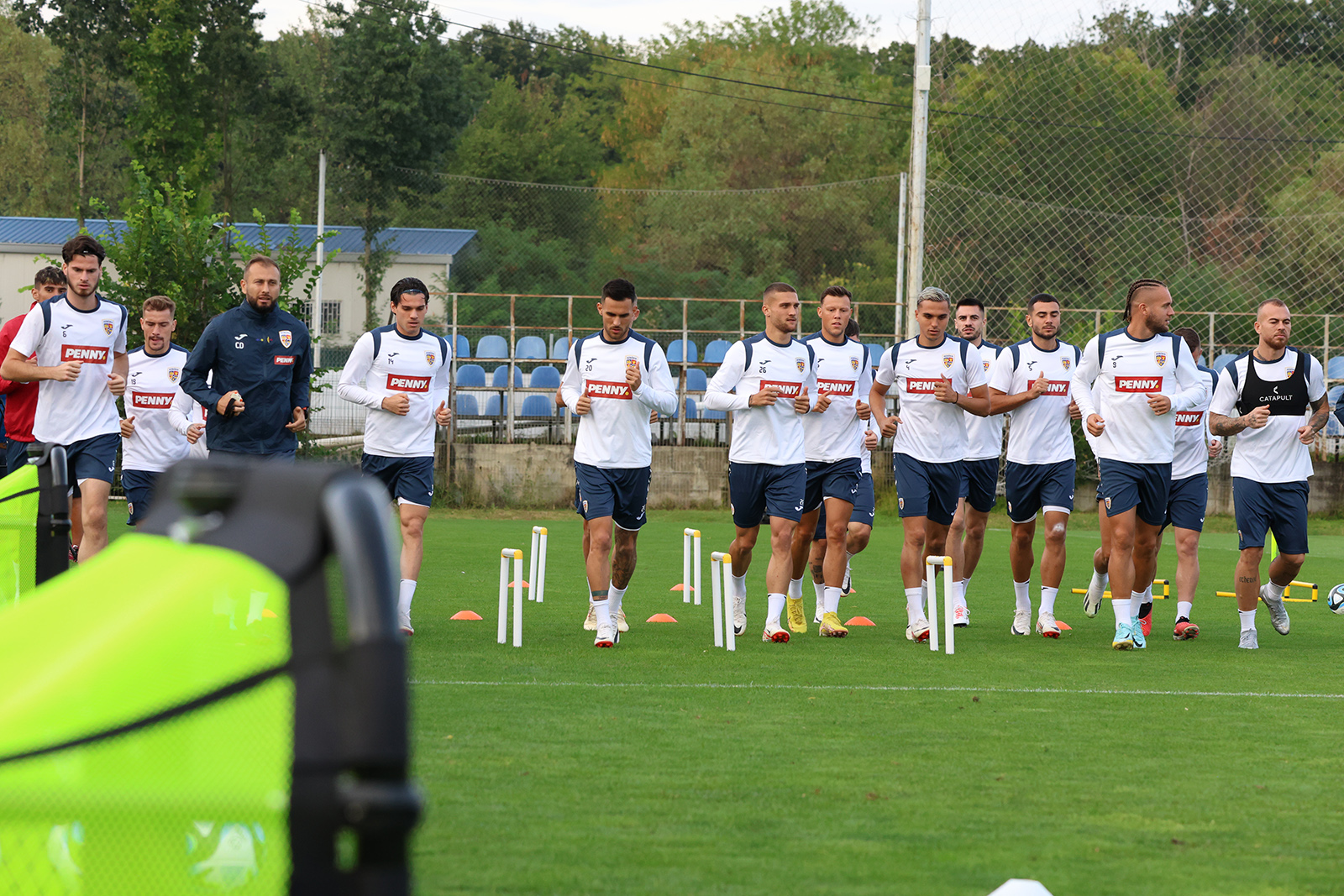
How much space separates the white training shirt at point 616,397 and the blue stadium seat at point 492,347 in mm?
21177

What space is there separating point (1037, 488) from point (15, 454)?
24.0 ft

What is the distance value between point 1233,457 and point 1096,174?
1575cm

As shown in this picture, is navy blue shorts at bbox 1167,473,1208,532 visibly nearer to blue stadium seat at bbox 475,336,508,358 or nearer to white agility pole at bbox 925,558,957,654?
white agility pole at bbox 925,558,957,654

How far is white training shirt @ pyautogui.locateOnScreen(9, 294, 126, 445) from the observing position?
899 centimetres

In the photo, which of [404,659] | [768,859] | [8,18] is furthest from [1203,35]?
[8,18]

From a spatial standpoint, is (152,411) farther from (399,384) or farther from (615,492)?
(615,492)

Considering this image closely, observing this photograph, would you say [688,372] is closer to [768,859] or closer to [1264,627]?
[1264,627]

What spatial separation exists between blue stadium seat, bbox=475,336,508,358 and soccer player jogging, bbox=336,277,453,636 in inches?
816

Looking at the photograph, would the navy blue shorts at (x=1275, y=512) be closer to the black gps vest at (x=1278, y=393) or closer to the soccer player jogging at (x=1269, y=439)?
the soccer player jogging at (x=1269, y=439)

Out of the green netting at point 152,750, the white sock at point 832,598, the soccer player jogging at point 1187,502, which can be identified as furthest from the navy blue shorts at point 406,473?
the green netting at point 152,750

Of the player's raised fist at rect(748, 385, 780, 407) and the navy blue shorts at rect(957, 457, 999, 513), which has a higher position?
the player's raised fist at rect(748, 385, 780, 407)

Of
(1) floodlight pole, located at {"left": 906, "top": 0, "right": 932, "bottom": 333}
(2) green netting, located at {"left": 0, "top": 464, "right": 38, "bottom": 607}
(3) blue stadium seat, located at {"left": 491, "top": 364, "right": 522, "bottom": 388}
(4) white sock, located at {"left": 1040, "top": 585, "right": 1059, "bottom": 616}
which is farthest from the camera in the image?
(3) blue stadium seat, located at {"left": 491, "top": 364, "right": 522, "bottom": 388}

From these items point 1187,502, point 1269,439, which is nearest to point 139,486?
point 1187,502

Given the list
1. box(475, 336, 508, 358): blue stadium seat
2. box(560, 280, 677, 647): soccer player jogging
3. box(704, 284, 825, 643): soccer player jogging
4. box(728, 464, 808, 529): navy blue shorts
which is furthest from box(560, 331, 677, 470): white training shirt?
box(475, 336, 508, 358): blue stadium seat
